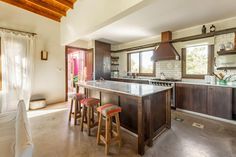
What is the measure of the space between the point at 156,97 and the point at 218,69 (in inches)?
94.9

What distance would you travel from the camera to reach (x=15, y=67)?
3.60 m

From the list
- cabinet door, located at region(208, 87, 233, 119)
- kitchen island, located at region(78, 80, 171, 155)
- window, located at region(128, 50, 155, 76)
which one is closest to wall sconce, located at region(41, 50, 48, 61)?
kitchen island, located at region(78, 80, 171, 155)

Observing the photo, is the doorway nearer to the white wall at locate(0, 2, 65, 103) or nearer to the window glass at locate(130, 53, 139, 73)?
the white wall at locate(0, 2, 65, 103)

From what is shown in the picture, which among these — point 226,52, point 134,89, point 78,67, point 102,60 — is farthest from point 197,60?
point 78,67

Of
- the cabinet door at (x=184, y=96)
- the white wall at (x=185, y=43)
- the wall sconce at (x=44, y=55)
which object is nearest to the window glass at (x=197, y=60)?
the white wall at (x=185, y=43)

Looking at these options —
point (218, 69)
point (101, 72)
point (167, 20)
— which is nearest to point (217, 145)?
point (218, 69)

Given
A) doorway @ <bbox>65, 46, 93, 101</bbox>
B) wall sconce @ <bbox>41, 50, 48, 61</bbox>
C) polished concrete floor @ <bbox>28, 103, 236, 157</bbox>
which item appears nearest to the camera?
polished concrete floor @ <bbox>28, 103, 236, 157</bbox>

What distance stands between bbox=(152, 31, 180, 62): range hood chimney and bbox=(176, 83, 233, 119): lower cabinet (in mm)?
992

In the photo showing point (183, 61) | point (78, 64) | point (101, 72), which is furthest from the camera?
point (78, 64)

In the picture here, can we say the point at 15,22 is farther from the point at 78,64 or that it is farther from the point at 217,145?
the point at 217,145

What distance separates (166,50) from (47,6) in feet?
13.3

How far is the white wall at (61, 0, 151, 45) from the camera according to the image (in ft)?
6.39

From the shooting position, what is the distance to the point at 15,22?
3.66 m

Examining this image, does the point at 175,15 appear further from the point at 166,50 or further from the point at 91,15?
the point at 91,15
